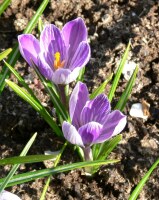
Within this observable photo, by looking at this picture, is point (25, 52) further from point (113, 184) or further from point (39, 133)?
point (113, 184)

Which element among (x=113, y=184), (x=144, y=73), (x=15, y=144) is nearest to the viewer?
(x=113, y=184)

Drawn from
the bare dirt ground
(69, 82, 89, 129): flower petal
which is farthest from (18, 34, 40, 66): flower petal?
the bare dirt ground

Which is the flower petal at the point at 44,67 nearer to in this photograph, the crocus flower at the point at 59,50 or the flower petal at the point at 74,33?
the crocus flower at the point at 59,50

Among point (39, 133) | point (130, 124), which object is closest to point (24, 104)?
point (39, 133)

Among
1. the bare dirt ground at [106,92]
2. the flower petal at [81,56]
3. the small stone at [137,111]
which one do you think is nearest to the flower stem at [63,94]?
the flower petal at [81,56]

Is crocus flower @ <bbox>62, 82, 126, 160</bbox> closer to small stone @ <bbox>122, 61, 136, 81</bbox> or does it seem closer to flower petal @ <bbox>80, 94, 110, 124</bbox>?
flower petal @ <bbox>80, 94, 110, 124</bbox>

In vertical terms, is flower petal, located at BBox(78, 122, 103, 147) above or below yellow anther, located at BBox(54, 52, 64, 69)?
below
